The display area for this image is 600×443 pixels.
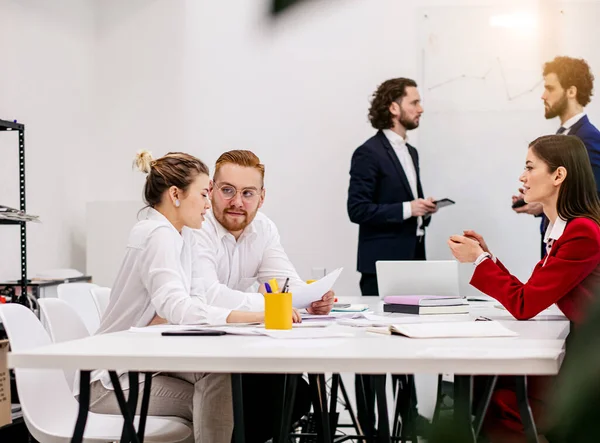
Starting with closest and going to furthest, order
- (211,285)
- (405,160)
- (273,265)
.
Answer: (211,285) < (273,265) < (405,160)

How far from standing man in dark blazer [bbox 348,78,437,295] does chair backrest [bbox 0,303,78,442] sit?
2.38 metres

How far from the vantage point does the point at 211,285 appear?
8.13 feet

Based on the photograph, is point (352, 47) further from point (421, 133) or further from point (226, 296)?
point (226, 296)

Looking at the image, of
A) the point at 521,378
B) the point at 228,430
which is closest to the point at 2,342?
the point at 228,430

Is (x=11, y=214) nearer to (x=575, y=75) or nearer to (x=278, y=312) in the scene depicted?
(x=278, y=312)

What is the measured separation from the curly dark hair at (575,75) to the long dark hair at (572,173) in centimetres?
223

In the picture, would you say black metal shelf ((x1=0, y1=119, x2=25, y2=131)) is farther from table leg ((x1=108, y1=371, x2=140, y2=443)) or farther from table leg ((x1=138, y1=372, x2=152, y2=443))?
table leg ((x1=108, y1=371, x2=140, y2=443))

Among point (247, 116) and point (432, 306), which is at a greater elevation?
point (247, 116)

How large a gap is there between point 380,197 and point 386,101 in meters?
0.59

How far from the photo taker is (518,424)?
176 cm

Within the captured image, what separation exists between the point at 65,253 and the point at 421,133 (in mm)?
2427

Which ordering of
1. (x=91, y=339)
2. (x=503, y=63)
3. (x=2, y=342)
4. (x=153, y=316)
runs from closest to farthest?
(x=91, y=339) < (x=153, y=316) < (x=2, y=342) < (x=503, y=63)

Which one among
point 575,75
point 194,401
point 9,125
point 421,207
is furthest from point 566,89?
point 194,401

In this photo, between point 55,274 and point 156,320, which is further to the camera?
point 55,274
